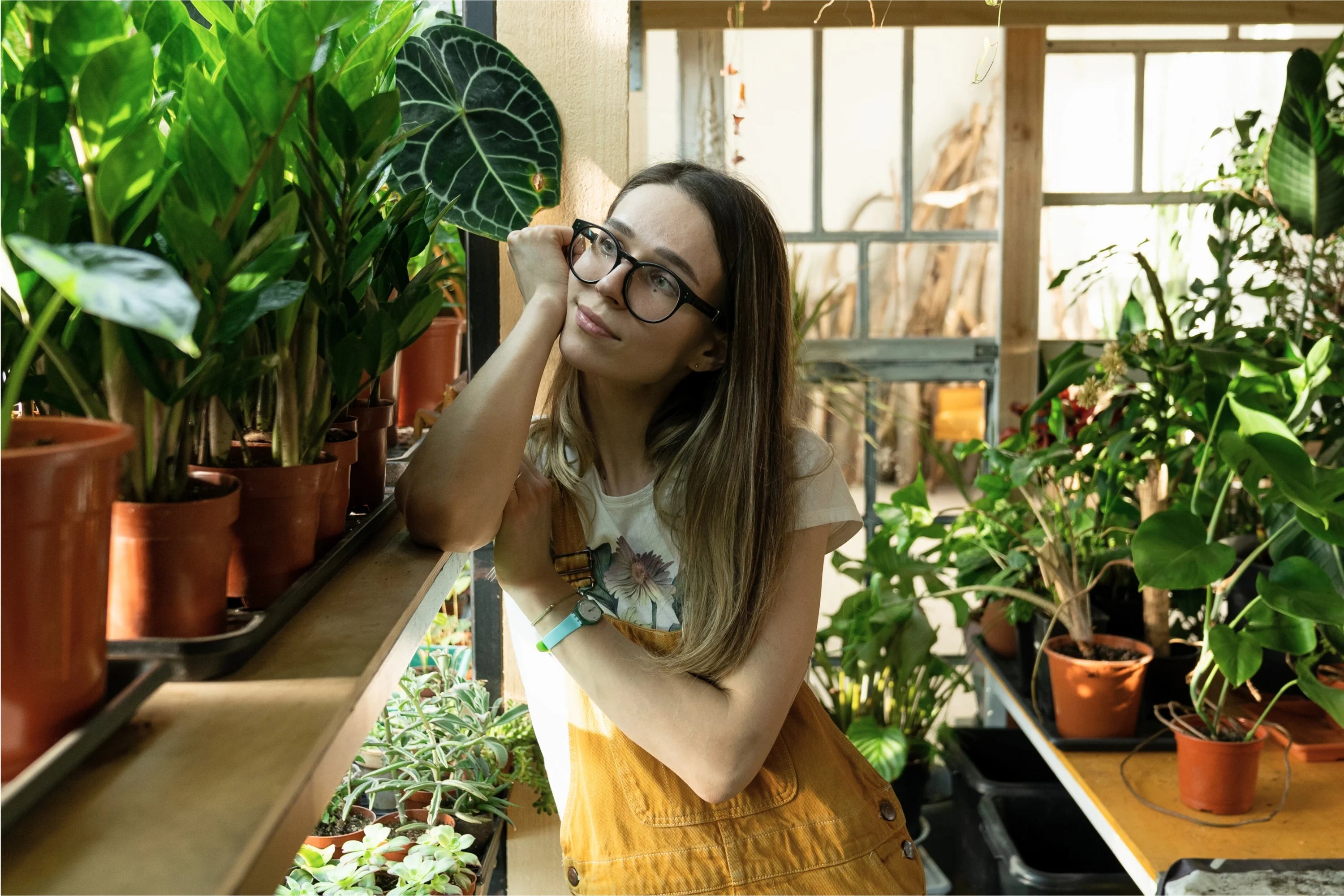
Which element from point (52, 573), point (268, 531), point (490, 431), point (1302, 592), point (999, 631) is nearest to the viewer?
point (52, 573)

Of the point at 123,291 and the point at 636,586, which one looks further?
the point at 636,586

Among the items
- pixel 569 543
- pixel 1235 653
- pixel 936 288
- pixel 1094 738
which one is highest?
pixel 936 288

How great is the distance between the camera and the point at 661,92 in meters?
2.70

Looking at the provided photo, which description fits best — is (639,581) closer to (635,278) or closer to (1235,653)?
(635,278)

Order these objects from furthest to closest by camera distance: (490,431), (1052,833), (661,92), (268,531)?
(661,92)
(1052,833)
(490,431)
(268,531)

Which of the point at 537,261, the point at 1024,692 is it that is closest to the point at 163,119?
the point at 537,261

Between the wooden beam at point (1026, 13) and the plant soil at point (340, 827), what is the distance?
145cm

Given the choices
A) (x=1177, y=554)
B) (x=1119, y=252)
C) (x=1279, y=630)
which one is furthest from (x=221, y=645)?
(x=1119, y=252)

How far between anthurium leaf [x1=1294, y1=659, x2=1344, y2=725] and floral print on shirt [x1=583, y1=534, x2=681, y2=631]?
1053 millimetres

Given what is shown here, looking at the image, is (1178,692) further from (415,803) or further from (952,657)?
(415,803)

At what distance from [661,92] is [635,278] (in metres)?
1.61

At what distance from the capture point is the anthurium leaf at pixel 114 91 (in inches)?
21.9

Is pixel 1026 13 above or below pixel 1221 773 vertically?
above

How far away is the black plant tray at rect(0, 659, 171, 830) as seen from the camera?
48 cm
